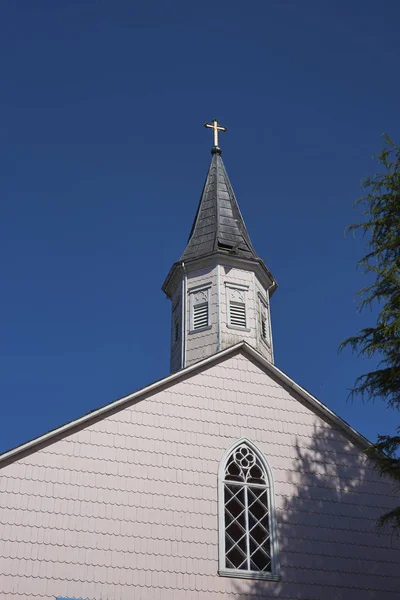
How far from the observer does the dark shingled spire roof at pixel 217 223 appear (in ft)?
78.0

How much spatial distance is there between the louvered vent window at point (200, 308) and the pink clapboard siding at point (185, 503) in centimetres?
330

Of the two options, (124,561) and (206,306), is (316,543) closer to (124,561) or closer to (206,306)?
(124,561)

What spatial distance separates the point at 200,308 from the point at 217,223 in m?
4.02

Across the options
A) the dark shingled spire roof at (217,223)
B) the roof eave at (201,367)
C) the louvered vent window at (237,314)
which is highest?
the dark shingled spire roof at (217,223)

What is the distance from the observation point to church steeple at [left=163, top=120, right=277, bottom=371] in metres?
21.7

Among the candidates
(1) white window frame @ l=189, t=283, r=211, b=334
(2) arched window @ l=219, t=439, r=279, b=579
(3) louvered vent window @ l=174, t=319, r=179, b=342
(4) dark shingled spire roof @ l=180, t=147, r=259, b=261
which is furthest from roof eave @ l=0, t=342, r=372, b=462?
(4) dark shingled spire roof @ l=180, t=147, r=259, b=261

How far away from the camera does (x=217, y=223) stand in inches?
986

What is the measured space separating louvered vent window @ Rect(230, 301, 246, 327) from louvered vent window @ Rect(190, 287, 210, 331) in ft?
2.41

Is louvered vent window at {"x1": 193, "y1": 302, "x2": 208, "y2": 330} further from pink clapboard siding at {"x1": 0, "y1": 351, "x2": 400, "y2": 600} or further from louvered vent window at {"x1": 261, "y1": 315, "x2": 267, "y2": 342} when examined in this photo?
pink clapboard siding at {"x1": 0, "y1": 351, "x2": 400, "y2": 600}

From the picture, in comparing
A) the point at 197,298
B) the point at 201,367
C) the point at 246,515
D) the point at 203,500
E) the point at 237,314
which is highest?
the point at 197,298

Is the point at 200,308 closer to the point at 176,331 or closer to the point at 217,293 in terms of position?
the point at 217,293

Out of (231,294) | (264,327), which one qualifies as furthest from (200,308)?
(264,327)

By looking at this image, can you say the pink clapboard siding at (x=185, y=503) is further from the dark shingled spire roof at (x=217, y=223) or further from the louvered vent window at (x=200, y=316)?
the dark shingled spire roof at (x=217, y=223)

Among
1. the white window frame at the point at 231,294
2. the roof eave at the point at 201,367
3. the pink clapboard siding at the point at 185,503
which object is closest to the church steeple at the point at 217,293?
the white window frame at the point at 231,294
